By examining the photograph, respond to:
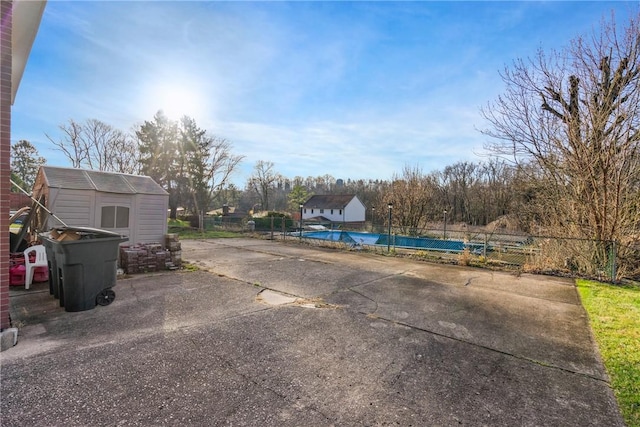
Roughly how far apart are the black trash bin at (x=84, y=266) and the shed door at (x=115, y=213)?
3226mm

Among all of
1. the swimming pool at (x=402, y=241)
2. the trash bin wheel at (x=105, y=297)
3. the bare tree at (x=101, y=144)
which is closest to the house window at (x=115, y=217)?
the trash bin wheel at (x=105, y=297)

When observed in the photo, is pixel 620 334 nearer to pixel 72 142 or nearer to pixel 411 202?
pixel 411 202

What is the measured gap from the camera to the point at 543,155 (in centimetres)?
851

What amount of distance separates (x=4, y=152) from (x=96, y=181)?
17.2 ft

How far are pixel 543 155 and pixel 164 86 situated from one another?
10617 mm

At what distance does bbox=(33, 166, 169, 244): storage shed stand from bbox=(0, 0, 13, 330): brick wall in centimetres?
447

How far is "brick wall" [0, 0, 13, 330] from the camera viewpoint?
3.06 meters

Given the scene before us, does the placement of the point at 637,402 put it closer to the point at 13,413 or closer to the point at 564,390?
the point at 564,390

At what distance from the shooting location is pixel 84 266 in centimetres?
425

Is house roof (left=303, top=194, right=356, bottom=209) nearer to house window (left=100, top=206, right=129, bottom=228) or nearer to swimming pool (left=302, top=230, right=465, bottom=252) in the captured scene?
swimming pool (left=302, top=230, right=465, bottom=252)

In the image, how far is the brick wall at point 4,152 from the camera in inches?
121

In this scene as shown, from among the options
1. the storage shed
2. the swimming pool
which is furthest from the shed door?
the swimming pool

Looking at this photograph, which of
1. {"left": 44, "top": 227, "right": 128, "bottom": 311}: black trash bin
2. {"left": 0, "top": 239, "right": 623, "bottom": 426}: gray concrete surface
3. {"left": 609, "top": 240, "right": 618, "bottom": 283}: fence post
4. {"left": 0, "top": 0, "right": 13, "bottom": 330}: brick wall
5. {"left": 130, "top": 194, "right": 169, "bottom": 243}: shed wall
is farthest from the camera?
{"left": 130, "top": 194, "right": 169, "bottom": 243}: shed wall

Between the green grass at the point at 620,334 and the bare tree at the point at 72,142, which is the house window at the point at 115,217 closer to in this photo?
the green grass at the point at 620,334
